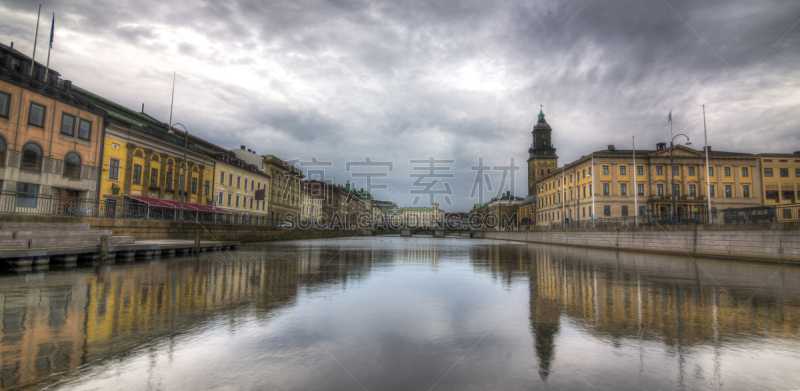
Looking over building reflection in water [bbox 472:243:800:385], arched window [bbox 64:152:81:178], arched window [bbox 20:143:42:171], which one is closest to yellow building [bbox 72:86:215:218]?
arched window [bbox 64:152:81:178]

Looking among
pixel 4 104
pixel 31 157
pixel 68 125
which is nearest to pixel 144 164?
pixel 68 125

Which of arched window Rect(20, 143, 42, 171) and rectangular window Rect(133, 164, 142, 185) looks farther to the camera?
rectangular window Rect(133, 164, 142, 185)

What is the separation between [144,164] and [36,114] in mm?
11158

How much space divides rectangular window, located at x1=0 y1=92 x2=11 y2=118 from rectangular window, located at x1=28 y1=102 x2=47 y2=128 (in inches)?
49.0

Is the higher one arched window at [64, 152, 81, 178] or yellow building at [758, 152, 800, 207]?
yellow building at [758, 152, 800, 207]

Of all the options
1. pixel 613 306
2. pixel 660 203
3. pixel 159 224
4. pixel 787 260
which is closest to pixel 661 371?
pixel 613 306

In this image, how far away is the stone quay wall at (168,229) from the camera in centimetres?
2050

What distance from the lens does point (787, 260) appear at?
62.5 ft

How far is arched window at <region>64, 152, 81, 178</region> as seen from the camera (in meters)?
29.2

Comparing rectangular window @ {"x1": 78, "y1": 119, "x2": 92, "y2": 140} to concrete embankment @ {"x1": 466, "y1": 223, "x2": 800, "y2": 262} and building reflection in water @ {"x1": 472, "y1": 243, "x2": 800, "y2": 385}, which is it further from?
concrete embankment @ {"x1": 466, "y1": 223, "x2": 800, "y2": 262}

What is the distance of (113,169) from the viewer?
33.9 meters

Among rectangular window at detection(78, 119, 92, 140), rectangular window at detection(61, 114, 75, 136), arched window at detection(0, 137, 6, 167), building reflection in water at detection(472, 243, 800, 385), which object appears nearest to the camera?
building reflection in water at detection(472, 243, 800, 385)

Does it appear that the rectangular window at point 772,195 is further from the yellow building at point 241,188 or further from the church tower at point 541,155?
the yellow building at point 241,188

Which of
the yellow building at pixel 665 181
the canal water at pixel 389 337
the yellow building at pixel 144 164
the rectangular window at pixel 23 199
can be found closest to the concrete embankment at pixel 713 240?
the canal water at pixel 389 337
